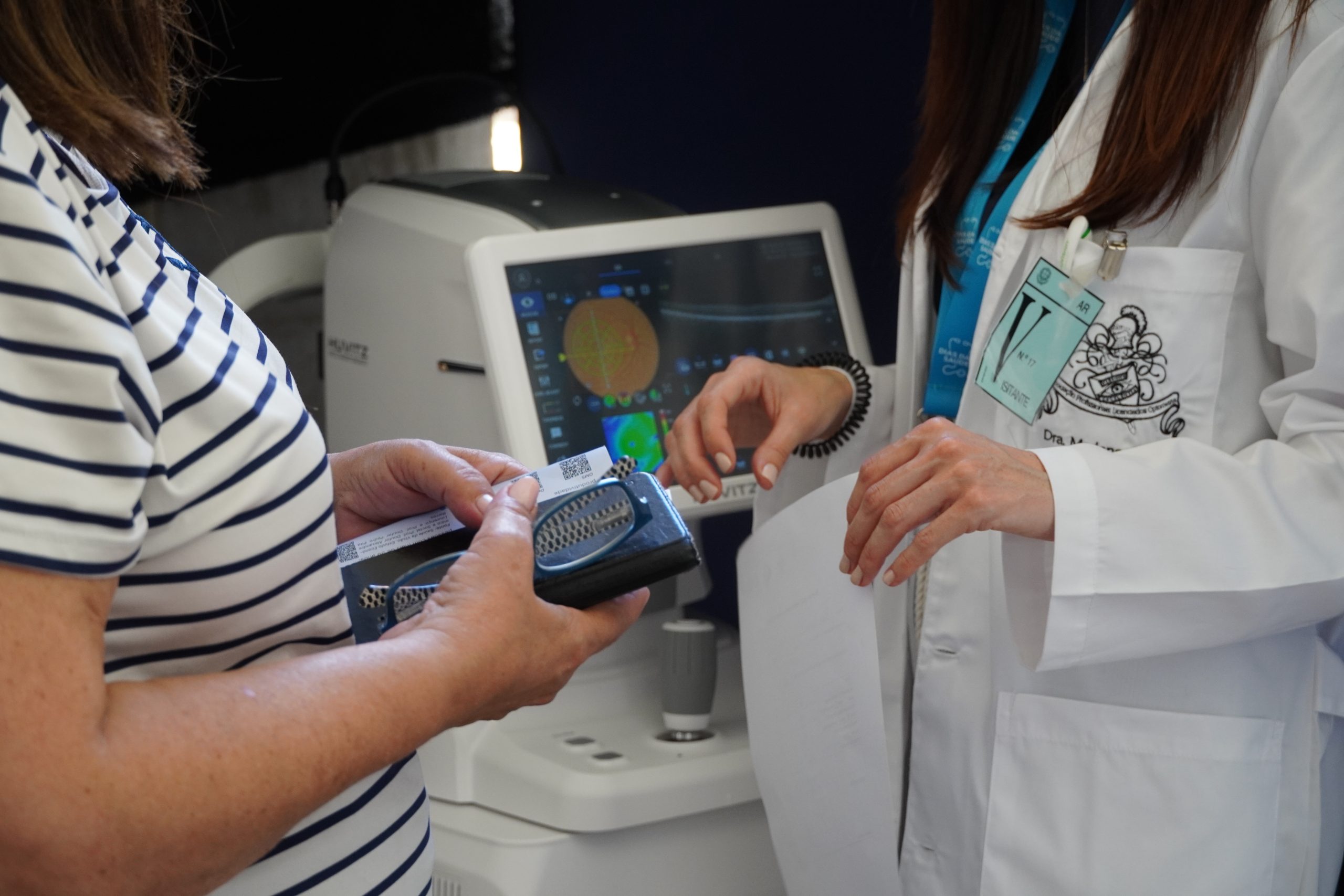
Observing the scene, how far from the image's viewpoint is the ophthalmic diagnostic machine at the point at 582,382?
1.22 metres

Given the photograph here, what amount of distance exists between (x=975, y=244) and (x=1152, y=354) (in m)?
0.26

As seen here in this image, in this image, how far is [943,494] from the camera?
2.75ft

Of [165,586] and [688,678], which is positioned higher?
[165,586]

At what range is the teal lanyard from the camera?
110cm

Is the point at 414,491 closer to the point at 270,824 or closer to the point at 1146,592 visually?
the point at 270,824

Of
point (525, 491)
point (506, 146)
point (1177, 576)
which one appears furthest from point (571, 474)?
point (506, 146)

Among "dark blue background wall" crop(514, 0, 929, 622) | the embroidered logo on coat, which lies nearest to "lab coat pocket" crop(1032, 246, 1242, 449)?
the embroidered logo on coat

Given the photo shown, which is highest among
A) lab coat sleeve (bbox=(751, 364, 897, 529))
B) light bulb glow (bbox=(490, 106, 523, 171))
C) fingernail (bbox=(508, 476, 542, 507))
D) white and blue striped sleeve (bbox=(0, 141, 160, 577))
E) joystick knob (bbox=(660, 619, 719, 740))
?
light bulb glow (bbox=(490, 106, 523, 171))

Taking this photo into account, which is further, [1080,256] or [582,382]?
[582,382]

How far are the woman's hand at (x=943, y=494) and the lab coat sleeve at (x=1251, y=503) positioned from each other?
2 cm

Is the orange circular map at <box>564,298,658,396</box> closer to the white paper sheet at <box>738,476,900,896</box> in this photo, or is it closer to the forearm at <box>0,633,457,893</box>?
the white paper sheet at <box>738,476,900,896</box>

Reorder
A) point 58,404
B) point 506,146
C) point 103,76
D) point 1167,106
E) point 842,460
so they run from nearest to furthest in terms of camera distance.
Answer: point 58,404
point 103,76
point 1167,106
point 842,460
point 506,146

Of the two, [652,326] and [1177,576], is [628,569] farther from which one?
[652,326]

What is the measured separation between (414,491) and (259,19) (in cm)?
140
